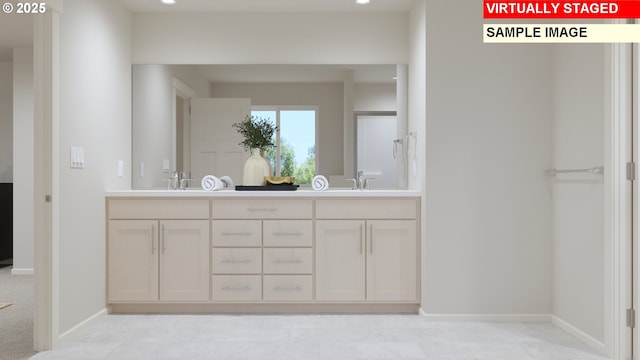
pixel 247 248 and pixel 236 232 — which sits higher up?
pixel 236 232

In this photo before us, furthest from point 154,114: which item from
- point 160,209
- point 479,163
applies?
point 479,163

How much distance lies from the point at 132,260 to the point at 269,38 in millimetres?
1904

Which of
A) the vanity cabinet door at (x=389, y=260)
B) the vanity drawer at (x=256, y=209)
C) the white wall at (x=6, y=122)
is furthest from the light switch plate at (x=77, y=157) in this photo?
the white wall at (x=6, y=122)

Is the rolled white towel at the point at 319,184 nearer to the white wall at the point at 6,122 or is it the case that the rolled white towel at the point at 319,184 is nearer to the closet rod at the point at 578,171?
the closet rod at the point at 578,171

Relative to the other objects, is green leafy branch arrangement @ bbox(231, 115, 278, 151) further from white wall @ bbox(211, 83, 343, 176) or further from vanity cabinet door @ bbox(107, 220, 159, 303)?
vanity cabinet door @ bbox(107, 220, 159, 303)

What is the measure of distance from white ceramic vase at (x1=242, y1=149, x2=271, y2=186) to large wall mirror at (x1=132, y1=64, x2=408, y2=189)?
22cm

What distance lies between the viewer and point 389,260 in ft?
12.8

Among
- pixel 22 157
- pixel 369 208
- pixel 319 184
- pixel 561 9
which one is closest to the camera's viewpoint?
pixel 561 9

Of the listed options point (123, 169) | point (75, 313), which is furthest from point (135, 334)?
point (123, 169)

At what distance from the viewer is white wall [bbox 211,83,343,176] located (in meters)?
4.50

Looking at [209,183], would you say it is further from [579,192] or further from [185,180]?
[579,192]

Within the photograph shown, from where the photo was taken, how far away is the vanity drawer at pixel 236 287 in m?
3.92

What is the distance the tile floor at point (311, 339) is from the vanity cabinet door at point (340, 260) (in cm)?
17

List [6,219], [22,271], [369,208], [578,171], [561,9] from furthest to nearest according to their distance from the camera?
[6,219] → [22,271] → [369,208] → [561,9] → [578,171]
